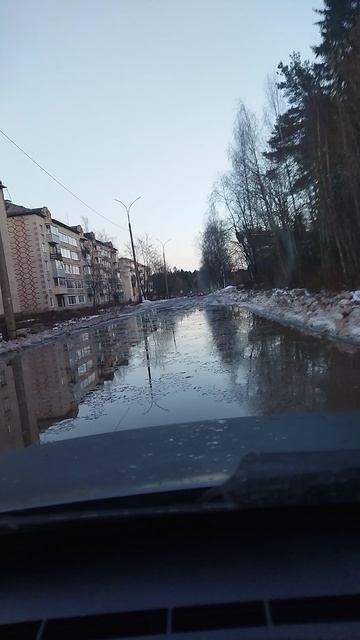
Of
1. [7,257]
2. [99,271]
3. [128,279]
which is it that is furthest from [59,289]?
[128,279]

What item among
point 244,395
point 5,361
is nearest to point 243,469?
point 244,395

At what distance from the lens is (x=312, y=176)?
33.8 m

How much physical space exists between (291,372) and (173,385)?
2.09m

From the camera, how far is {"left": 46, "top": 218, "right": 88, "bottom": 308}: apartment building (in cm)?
8225

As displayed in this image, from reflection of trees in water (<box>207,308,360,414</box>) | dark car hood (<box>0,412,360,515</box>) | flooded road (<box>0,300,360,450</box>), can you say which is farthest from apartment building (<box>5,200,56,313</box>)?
dark car hood (<box>0,412,360,515</box>)

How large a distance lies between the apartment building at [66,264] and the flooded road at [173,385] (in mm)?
68201

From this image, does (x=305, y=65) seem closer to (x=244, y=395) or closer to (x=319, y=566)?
(x=244, y=395)

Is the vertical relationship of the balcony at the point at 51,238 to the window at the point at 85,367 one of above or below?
above

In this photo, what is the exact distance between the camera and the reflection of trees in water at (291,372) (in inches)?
281

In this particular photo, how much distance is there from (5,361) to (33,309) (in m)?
60.1

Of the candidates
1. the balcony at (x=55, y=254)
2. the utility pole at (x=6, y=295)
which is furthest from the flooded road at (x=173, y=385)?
the balcony at (x=55, y=254)

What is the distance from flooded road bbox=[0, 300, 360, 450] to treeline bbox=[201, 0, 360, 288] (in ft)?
45.6

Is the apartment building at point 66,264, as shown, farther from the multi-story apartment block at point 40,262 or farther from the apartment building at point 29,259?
the apartment building at point 29,259

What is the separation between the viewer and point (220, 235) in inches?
3457
